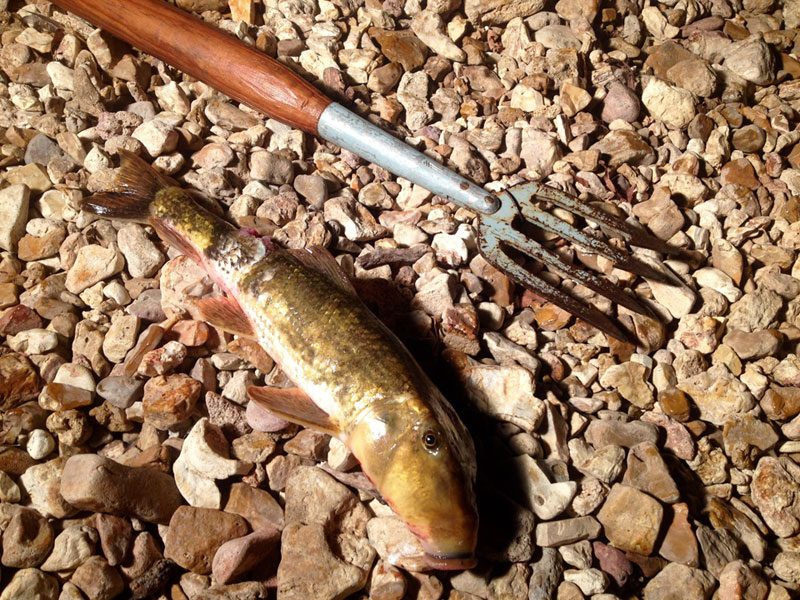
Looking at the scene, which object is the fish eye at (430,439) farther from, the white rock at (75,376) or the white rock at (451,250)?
the white rock at (75,376)

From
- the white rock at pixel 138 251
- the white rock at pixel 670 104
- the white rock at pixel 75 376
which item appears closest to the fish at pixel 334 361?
the white rock at pixel 138 251

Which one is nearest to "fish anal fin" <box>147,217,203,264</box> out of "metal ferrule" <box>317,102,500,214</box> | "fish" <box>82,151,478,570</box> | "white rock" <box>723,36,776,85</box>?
"fish" <box>82,151,478,570</box>

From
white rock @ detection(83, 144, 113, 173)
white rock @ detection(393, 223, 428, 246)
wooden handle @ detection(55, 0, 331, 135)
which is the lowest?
white rock @ detection(393, 223, 428, 246)

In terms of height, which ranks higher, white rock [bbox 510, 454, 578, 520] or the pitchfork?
the pitchfork

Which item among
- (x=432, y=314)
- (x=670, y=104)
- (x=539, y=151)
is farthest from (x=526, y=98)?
(x=432, y=314)

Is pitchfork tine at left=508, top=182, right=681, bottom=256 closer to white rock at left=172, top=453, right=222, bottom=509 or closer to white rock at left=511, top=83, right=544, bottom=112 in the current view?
white rock at left=511, top=83, right=544, bottom=112

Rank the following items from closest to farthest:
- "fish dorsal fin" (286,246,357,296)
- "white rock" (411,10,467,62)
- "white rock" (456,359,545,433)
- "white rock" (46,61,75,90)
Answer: "white rock" (456,359,545,433), "fish dorsal fin" (286,246,357,296), "white rock" (46,61,75,90), "white rock" (411,10,467,62)

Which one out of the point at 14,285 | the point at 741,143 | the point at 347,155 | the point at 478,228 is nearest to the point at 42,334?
the point at 14,285
